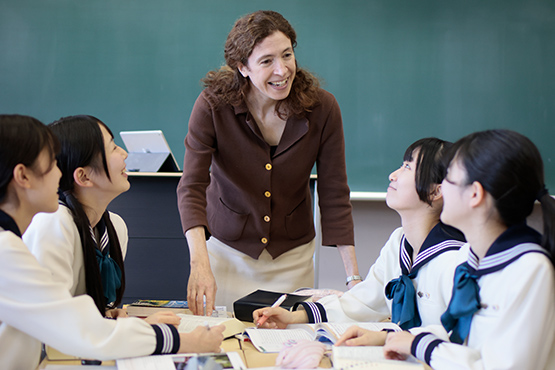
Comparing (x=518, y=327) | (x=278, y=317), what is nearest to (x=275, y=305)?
(x=278, y=317)

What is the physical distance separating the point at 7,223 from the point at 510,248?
1.05m

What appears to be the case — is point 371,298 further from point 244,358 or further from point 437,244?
point 244,358

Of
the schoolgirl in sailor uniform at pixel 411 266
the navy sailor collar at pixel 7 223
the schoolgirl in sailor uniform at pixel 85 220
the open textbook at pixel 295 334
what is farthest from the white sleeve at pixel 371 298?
the navy sailor collar at pixel 7 223

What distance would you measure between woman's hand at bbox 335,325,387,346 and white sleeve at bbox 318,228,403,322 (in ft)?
1.08

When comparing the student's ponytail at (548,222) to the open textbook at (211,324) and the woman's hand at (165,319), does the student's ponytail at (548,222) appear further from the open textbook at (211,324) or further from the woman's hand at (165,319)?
the woman's hand at (165,319)

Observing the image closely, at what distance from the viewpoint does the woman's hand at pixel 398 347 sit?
3.55 feet

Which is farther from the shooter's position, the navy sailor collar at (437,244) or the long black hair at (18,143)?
the navy sailor collar at (437,244)

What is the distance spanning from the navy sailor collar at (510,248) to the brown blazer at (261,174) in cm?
85

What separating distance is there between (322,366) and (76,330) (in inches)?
19.9

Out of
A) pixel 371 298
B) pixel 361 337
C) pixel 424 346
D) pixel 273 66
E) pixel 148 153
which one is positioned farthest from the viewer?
pixel 148 153

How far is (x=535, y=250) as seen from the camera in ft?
3.30

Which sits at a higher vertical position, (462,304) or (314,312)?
(462,304)

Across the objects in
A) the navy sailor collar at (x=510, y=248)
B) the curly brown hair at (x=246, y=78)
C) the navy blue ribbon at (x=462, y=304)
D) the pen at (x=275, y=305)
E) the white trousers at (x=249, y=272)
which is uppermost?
the curly brown hair at (x=246, y=78)

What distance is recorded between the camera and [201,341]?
1118 mm
